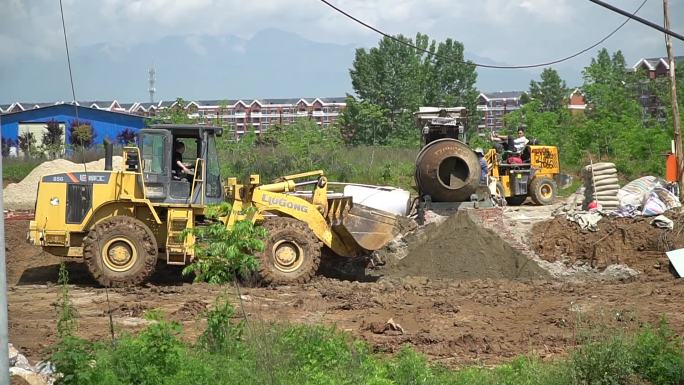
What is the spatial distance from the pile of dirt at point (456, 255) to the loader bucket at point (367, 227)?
67cm

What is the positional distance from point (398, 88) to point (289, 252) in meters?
43.6

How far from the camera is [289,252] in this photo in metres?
15.6

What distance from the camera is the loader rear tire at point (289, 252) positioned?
15.4 metres

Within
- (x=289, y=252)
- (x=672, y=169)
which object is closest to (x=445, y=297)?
(x=289, y=252)

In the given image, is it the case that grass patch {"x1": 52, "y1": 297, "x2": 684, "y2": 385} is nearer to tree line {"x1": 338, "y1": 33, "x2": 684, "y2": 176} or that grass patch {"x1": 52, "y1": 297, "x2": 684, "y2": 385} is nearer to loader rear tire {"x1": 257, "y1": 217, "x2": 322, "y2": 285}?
loader rear tire {"x1": 257, "y1": 217, "x2": 322, "y2": 285}

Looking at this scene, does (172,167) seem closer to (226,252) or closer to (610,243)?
(226,252)

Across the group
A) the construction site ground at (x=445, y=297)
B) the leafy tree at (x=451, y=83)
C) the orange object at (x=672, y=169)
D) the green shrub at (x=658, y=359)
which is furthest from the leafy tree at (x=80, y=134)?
the leafy tree at (x=451, y=83)

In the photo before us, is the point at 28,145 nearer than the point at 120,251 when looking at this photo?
No

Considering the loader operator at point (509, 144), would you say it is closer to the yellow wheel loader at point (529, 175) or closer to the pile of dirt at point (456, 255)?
the yellow wheel loader at point (529, 175)

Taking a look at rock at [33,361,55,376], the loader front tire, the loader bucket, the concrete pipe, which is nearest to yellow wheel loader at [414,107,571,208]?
the concrete pipe

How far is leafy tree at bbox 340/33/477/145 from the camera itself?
55.0 meters

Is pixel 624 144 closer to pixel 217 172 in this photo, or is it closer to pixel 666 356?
pixel 217 172

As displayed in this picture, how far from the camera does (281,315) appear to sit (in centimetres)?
1240

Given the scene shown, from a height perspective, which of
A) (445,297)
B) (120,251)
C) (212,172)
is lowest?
(445,297)
